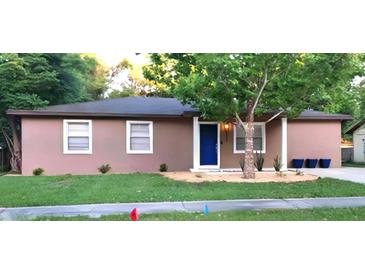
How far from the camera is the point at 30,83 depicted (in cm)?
1349

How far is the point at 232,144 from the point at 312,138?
3.57 metres

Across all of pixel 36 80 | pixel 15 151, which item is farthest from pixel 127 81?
pixel 15 151

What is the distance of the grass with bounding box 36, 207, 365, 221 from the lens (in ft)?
17.4

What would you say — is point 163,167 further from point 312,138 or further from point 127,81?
point 127,81

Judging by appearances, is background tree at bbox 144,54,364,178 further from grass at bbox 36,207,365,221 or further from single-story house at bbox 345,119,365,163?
single-story house at bbox 345,119,365,163

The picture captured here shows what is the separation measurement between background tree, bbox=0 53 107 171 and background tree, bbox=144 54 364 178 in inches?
211

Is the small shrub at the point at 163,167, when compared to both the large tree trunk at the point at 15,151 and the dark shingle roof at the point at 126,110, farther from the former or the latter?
the large tree trunk at the point at 15,151

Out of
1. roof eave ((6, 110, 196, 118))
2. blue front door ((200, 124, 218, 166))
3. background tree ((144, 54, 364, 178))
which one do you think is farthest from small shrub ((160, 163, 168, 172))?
background tree ((144, 54, 364, 178))

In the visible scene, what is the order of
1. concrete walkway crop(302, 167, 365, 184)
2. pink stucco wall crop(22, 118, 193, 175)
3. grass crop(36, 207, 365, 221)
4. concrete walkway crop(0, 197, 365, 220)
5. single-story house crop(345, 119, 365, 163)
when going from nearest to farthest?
1. grass crop(36, 207, 365, 221)
2. concrete walkway crop(0, 197, 365, 220)
3. concrete walkway crop(302, 167, 365, 184)
4. pink stucco wall crop(22, 118, 193, 175)
5. single-story house crop(345, 119, 365, 163)

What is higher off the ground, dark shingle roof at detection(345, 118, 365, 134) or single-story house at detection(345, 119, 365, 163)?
dark shingle roof at detection(345, 118, 365, 134)

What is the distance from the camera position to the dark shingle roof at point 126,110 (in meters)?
11.7

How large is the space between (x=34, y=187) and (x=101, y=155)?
3901mm
